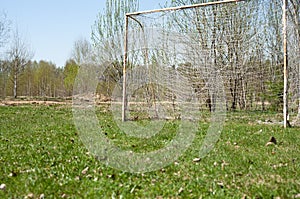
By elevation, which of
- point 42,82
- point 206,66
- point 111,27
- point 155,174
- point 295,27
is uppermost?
point 111,27

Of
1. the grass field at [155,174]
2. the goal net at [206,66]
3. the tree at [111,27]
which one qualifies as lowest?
the grass field at [155,174]

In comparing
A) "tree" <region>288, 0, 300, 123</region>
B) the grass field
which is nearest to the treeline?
"tree" <region>288, 0, 300, 123</region>

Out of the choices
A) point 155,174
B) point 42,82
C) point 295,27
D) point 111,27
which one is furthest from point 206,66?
point 42,82

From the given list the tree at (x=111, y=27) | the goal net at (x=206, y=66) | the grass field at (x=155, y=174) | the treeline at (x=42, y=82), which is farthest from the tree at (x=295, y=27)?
the treeline at (x=42, y=82)

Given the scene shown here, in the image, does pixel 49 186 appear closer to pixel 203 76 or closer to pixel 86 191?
pixel 86 191

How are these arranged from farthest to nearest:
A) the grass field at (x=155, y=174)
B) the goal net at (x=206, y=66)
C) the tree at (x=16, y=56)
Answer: the tree at (x=16, y=56) → the goal net at (x=206, y=66) → the grass field at (x=155, y=174)

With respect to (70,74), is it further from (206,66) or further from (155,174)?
(155,174)

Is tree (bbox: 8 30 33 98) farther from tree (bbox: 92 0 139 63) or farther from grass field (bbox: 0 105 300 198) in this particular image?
grass field (bbox: 0 105 300 198)

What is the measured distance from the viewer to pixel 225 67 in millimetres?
8906

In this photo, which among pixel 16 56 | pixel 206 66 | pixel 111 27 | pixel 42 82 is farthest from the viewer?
pixel 42 82

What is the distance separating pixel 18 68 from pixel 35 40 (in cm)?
297

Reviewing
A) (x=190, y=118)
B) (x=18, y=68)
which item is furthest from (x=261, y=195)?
(x=18, y=68)

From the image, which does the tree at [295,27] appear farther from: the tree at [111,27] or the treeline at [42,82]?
the treeline at [42,82]

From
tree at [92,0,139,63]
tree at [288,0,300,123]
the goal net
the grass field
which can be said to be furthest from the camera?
tree at [92,0,139,63]
